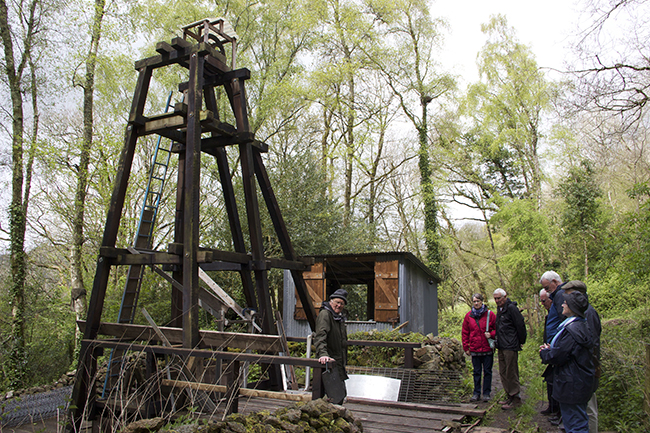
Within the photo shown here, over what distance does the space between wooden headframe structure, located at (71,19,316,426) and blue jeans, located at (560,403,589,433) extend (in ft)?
11.6

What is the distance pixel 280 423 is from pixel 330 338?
52.8 inches

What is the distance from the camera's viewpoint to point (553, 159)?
26.0 metres

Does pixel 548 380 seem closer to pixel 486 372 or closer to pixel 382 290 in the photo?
pixel 486 372

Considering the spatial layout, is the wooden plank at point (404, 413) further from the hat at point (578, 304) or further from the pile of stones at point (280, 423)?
the hat at point (578, 304)

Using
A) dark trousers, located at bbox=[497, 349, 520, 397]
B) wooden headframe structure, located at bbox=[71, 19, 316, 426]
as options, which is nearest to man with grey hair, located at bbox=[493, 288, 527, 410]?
dark trousers, located at bbox=[497, 349, 520, 397]

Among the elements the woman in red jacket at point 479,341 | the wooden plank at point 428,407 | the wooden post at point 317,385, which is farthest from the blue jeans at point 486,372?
the wooden post at point 317,385

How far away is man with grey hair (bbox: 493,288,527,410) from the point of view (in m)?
7.22

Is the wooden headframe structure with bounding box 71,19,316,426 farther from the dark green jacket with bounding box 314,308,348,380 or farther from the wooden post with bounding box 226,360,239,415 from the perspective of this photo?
the dark green jacket with bounding box 314,308,348,380

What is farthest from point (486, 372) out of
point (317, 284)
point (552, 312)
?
point (317, 284)

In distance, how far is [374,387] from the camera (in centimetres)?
720

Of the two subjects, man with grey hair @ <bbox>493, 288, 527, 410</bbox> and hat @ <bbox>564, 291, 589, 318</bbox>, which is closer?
hat @ <bbox>564, 291, 589, 318</bbox>

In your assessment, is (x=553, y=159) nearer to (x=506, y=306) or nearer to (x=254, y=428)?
(x=506, y=306)

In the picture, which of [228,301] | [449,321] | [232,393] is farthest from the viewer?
[449,321]

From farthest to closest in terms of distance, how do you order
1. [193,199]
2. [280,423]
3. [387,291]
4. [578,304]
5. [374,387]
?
[387,291] < [374,387] < [193,199] < [578,304] < [280,423]
